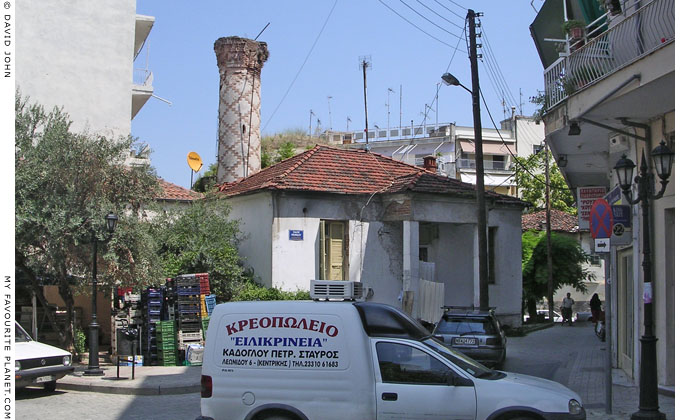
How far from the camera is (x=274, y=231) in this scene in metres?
23.8

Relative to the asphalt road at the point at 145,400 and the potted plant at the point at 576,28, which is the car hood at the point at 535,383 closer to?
the asphalt road at the point at 145,400

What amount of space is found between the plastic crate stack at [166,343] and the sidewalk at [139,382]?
4.51 ft

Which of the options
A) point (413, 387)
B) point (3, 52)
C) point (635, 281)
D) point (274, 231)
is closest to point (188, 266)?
point (274, 231)

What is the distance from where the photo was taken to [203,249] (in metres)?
23.0

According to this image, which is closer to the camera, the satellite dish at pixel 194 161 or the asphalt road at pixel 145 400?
the asphalt road at pixel 145 400

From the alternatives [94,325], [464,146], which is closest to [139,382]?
[94,325]

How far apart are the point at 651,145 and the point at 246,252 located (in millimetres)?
15498

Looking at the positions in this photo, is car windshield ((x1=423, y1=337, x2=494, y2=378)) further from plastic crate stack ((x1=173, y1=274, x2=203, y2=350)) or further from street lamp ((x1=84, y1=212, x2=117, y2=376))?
plastic crate stack ((x1=173, y1=274, x2=203, y2=350))

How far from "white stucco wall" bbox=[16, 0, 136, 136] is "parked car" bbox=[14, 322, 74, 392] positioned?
14.3 m

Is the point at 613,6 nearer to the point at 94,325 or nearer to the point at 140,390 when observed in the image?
the point at 140,390

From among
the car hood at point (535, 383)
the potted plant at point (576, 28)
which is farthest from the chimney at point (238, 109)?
the car hood at point (535, 383)

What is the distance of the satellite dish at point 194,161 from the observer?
1538 inches

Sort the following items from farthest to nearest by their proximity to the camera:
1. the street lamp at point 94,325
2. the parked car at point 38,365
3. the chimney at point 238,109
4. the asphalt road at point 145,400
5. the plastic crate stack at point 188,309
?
the chimney at point 238,109 < the plastic crate stack at point 188,309 < the street lamp at point 94,325 < the parked car at point 38,365 < the asphalt road at point 145,400

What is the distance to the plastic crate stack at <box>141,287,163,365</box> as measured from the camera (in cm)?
2025
